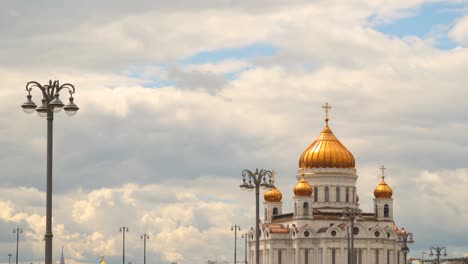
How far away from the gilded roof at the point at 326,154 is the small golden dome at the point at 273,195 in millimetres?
5457

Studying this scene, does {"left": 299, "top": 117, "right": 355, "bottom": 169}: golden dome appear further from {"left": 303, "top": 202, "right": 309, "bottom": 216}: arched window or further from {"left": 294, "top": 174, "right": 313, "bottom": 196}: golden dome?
{"left": 303, "top": 202, "right": 309, "bottom": 216}: arched window

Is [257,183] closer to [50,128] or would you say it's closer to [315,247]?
[50,128]

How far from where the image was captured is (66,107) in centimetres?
2973

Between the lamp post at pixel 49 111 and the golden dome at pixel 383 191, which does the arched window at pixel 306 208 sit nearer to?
the golden dome at pixel 383 191

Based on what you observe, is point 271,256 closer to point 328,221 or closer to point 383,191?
point 328,221

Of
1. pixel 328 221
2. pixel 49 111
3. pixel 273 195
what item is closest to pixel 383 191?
pixel 328 221

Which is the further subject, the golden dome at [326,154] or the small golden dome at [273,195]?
the small golden dome at [273,195]

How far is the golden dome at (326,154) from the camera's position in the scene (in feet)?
404

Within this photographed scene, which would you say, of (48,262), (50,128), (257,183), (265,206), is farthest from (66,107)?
(265,206)

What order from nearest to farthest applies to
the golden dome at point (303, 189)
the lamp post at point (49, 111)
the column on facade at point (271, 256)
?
the lamp post at point (49, 111) < the golden dome at point (303, 189) < the column on facade at point (271, 256)

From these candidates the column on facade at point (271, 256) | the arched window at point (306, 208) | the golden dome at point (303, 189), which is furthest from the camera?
the column on facade at point (271, 256)

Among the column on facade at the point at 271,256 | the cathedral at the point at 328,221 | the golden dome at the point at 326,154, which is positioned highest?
the golden dome at the point at 326,154

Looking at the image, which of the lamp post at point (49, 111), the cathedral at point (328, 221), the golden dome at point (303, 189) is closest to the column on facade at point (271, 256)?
the cathedral at point (328, 221)

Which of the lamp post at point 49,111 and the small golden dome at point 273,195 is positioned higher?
the small golden dome at point 273,195
